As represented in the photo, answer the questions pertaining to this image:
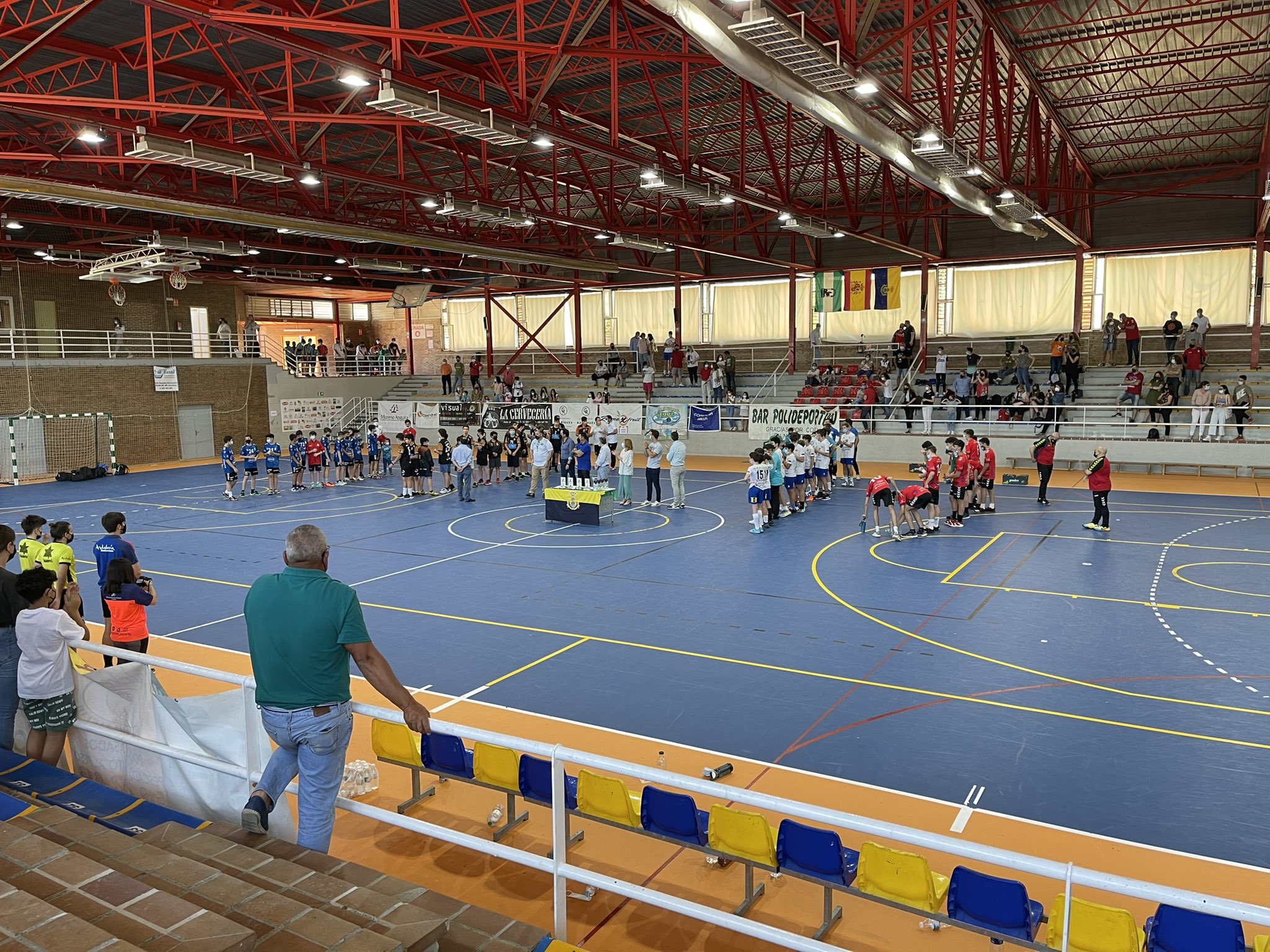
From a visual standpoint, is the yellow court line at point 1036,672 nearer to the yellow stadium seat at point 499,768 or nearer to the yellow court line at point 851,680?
the yellow court line at point 851,680

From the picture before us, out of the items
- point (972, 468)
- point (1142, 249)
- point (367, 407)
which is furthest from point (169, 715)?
point (367, 407)

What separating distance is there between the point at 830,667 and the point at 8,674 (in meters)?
8.51

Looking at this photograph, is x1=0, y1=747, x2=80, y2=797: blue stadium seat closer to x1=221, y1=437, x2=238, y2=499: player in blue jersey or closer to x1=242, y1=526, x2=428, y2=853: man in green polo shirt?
x1=242, y1=526, x2=428, y2=853: man in green polo shirt

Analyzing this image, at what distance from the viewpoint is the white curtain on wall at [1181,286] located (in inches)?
1420

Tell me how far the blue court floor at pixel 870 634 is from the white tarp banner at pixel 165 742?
387cm

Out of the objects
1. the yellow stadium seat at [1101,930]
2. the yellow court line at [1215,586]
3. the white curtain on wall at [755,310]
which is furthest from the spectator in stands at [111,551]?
the white curtain on wall at [755,310]

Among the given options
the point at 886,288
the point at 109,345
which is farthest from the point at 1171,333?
the point at 109,345

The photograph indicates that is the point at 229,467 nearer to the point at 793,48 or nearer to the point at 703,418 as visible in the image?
the point at 703,418

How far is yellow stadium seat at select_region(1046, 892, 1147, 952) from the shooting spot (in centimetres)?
399

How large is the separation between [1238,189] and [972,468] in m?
24.9

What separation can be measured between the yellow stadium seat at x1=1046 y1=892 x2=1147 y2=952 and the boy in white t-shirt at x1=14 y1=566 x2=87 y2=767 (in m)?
6.92

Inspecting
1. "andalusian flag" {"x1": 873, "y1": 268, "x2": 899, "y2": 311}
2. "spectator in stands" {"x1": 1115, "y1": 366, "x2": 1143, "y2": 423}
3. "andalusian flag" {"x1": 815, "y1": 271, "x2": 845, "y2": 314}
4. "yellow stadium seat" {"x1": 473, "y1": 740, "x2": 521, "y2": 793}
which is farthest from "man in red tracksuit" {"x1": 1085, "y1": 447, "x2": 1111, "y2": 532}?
"andalusian flag" {"x1": 815, "y1": 271, "x2": 845, "y2": 314}

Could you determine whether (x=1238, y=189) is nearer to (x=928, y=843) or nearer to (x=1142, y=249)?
(x=1142, y=249)

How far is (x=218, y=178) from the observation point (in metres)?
32.3
